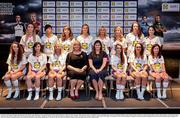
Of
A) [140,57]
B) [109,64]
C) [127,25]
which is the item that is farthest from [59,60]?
[127,25]

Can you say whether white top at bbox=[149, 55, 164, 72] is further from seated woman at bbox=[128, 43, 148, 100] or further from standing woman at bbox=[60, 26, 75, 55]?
standing woman at bbox=[60, 26, 75, 55]

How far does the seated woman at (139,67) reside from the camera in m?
7.02

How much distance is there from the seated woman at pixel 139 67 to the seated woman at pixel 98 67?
55 cm

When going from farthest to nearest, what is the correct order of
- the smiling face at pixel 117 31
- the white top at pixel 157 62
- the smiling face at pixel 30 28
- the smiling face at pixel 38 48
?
the smiling face at pixel 30 28
the smiling face at pixel 117 31
the white top at pixel 157 62
the smiling face at pixel 38 48

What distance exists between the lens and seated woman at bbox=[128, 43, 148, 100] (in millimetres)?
7016

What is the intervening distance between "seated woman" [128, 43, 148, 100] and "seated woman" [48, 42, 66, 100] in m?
1.30

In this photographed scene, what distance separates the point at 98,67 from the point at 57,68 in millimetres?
782

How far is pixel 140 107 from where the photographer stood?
6.41 metres

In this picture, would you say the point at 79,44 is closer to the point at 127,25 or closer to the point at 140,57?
the point at 140,57

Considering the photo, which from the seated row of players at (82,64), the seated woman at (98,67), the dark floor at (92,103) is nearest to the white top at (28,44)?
the seated row of players at (82,64)

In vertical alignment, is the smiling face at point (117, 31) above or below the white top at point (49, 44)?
above

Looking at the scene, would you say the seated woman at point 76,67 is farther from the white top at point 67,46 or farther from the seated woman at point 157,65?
the seated woman at point 157,65

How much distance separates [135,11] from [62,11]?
1.66 meters

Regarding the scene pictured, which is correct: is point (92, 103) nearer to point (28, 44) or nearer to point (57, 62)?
point (57, 62)
